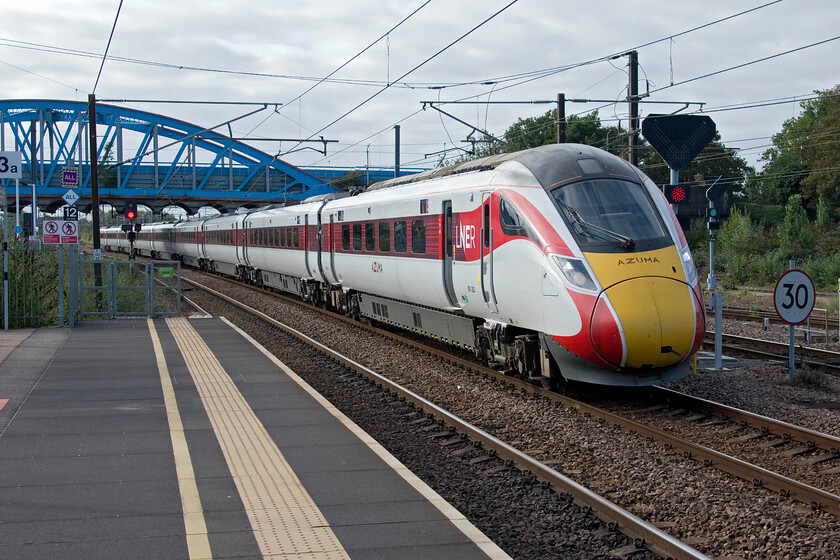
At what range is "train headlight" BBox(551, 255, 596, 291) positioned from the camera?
9.13 m

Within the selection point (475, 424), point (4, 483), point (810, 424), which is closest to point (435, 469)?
point (475, 424)

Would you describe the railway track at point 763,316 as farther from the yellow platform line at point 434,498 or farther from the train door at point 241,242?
the train door at point 241,242

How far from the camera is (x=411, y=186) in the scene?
14969 millimetres

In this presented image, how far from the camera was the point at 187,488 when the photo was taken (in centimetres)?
630

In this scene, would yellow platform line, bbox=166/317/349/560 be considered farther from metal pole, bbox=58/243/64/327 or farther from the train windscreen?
metal pole, bbox=58/243/64/327

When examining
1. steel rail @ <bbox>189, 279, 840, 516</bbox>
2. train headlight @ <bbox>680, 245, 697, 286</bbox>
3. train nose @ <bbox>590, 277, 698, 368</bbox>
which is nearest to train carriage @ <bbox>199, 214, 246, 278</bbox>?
steel rail @ <bbox>189, 279, 840, 516</bbox>

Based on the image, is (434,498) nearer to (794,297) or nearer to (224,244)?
(794,297)

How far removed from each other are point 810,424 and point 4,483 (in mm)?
7921

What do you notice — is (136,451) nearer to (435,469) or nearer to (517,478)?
(435,469)

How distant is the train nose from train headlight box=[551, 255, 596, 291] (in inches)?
9.3

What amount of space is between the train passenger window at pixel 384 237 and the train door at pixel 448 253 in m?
2.71

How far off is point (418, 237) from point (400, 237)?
971 millimetres

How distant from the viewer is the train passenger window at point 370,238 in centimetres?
1644

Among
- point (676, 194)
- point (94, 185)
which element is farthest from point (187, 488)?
point (94, 185)
